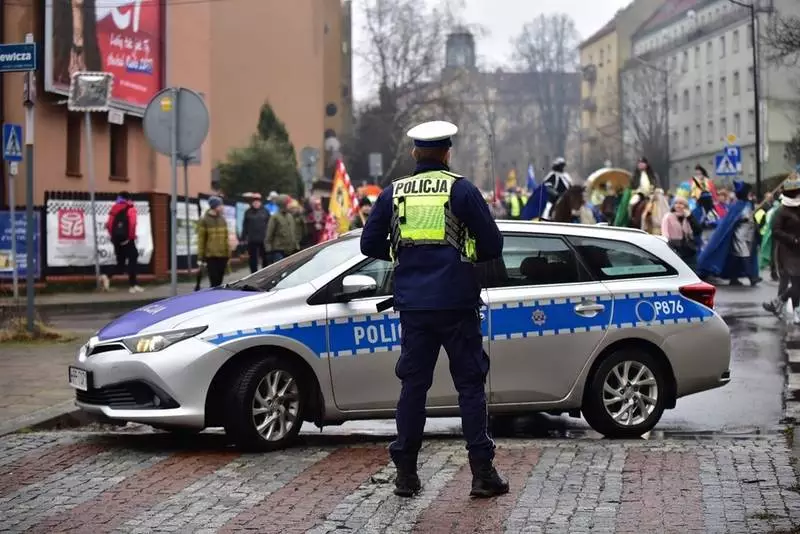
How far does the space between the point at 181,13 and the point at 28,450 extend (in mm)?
30206

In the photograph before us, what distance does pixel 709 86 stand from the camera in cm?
8931

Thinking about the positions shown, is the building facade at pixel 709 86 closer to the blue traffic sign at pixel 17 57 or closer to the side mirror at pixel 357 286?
the blue traffic sign at pixel 17 57

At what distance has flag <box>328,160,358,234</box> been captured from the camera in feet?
91.1

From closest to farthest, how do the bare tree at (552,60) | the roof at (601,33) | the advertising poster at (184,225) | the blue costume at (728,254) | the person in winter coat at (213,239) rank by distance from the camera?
1. the person in winter coat at (213,239)
2. the blue costume at (728,254)
3. the advertising poster at (184,225)
4. the roof at (601,33)
5. the bare tree at (552,60)

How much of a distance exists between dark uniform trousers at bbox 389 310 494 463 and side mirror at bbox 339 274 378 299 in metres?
1.52

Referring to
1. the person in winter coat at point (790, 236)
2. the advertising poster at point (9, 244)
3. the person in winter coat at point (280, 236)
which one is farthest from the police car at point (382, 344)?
the advertising poster at point (9, 244)

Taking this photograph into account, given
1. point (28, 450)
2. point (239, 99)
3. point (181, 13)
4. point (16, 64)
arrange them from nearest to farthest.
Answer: point (28, 450)
point (16, 64)
point (181, 13)
point (239, 99)

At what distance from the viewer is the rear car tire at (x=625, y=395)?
29.5ft

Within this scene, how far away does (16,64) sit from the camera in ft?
47.0

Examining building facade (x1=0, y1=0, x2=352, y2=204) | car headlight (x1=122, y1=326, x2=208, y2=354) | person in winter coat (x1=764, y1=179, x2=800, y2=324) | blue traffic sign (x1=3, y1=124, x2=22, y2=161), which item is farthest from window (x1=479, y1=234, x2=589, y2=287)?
building facade (x1=0, y1=0, x2=352, y2=204)

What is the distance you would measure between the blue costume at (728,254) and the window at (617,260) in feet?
52.6

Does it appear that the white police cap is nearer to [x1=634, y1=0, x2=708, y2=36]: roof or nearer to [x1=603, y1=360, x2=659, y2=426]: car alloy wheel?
[x1=603, y1=360, x2=659, y2=426]: car alloy wheel

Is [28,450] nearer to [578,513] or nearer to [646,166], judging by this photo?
[578,513]

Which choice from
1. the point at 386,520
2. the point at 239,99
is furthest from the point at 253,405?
the point at 239,99
